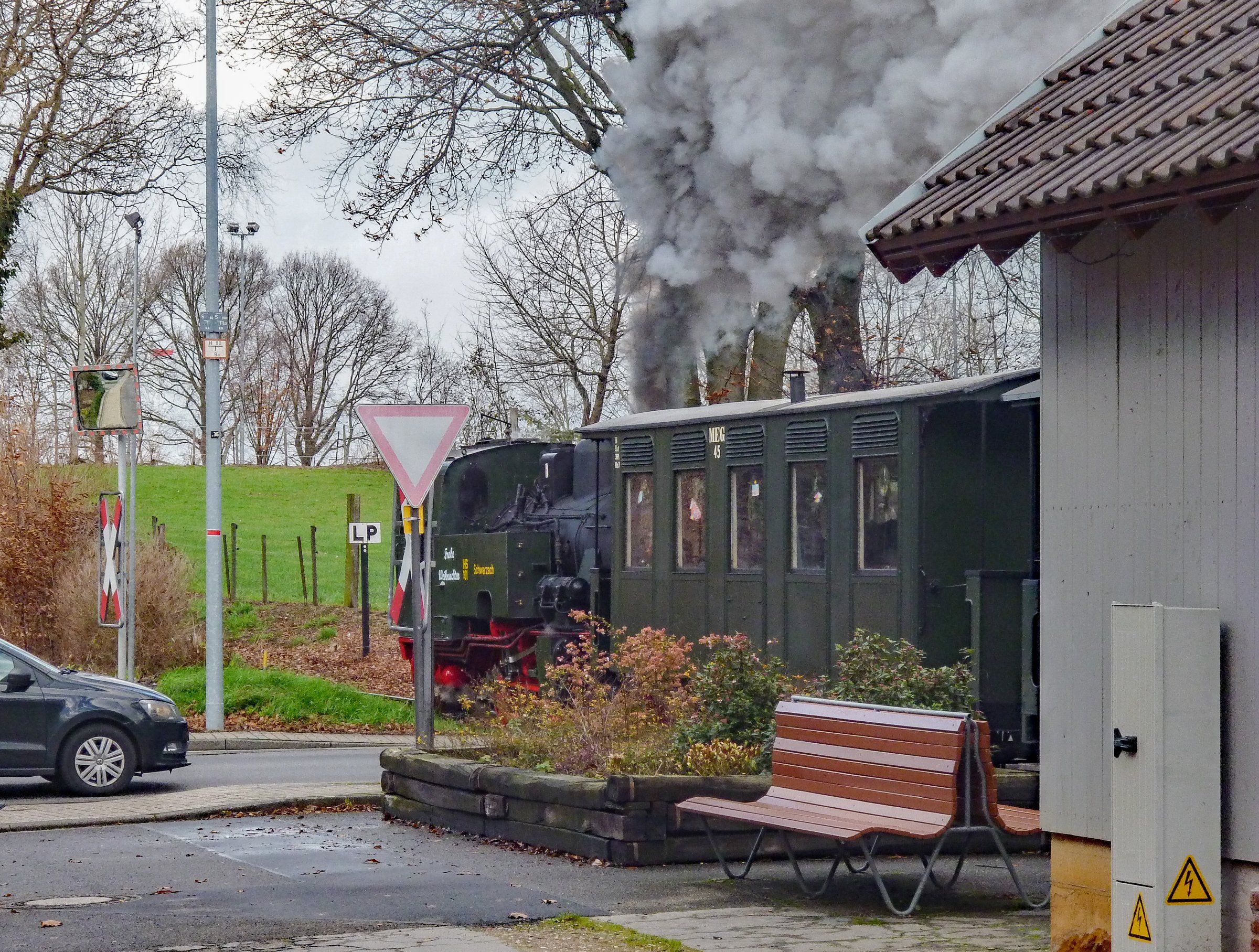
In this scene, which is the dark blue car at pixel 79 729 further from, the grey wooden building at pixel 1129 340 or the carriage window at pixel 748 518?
the grey wooden building at pixel 1129 340

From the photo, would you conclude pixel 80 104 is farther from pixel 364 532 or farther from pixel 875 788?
pixel 875 788

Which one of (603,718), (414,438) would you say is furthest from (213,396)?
(603,718)

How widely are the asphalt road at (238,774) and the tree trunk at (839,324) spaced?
6.58m

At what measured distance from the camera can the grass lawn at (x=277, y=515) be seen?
133 ft

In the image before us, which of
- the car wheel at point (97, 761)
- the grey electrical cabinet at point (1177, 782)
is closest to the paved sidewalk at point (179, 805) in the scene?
the car wheel at point (97, 761)

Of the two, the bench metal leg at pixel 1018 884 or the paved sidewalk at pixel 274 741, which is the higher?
the bench metal leg at pixel 1018 884

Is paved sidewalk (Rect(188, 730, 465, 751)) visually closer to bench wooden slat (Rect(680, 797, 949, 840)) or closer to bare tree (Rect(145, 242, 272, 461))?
bench wooden slat (Rect(680, 797, 949, 840))

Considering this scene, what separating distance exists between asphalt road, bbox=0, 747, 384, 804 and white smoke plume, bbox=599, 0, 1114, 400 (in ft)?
20.3

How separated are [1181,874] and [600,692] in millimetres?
5242

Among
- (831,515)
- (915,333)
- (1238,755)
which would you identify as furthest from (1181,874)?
(915,333)

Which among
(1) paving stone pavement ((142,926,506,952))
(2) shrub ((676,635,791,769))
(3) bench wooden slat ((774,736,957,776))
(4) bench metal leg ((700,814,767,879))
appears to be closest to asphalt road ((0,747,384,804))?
(2) shrub ((676,635,791,769))

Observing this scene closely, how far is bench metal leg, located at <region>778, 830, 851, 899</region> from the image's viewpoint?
7.94 metres

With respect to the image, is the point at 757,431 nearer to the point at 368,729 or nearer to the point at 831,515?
the point at 831,515

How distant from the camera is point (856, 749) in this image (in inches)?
311
